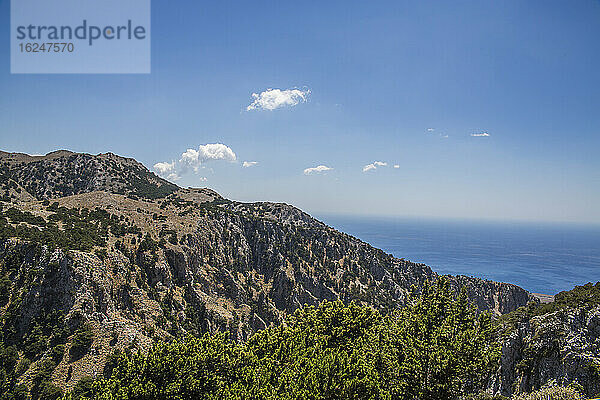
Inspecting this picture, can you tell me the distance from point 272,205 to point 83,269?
83.3 metres

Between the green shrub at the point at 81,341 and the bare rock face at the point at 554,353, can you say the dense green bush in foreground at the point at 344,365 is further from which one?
the green shrub at the point at 81,341

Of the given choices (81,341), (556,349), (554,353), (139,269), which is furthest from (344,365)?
(139,269)

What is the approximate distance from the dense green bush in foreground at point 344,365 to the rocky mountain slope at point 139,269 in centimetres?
1888

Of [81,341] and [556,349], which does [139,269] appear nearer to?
[81,341]

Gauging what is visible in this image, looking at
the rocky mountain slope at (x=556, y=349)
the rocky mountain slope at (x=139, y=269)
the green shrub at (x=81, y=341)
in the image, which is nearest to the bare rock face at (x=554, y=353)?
the rocky mountain slope at (x=556, y=349)

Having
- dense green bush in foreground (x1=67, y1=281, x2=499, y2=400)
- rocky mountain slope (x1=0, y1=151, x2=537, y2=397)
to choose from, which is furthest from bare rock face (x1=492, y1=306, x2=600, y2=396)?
rocky mountain slope (x1=0, y1=151, x2=537, y2=397)

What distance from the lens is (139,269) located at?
5322cm

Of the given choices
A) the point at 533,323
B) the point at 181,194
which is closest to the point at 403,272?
the point at 533,323

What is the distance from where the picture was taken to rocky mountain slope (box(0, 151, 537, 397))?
38.3 m

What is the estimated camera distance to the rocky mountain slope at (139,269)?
126 ft

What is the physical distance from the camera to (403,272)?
10156 cm

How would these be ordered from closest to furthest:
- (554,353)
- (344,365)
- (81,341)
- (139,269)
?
1. (344,365)
2. (554,353)
3. (81,341)
4. (139,269)

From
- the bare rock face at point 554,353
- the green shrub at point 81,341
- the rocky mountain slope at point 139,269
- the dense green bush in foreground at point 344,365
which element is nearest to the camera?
the dense green bush in foreground at point 344,365

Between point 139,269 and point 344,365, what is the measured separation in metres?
→ 46.0
